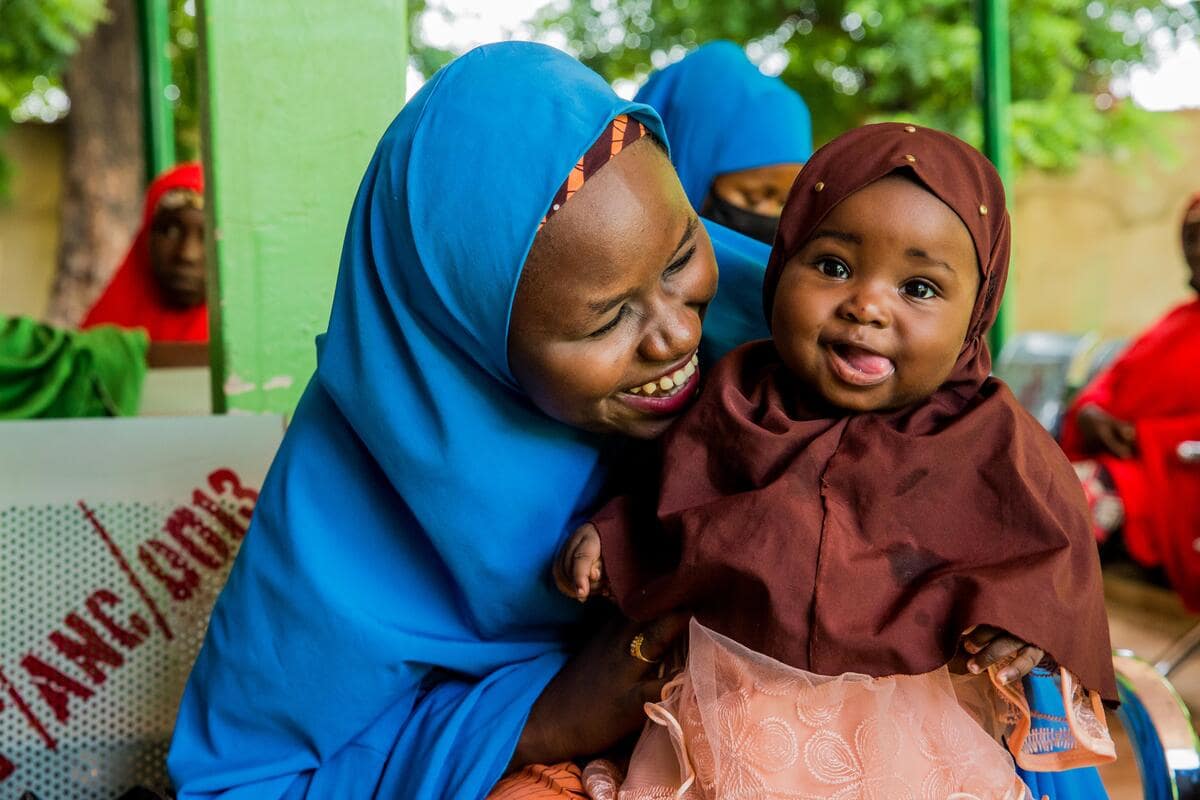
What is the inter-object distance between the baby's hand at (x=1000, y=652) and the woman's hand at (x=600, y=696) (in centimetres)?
34

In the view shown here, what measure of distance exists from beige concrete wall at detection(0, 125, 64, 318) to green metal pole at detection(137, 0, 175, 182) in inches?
173

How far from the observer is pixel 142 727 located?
219cm

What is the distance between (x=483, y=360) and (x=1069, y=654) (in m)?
0.76

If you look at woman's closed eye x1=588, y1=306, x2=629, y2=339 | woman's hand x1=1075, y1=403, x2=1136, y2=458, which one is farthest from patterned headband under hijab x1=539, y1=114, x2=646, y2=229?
woman's hand x1=1075, y1=403, x2=1136, y2=458

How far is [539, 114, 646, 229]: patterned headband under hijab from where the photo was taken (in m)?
1.41

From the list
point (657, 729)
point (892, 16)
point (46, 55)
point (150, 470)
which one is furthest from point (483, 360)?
point (46, 55)

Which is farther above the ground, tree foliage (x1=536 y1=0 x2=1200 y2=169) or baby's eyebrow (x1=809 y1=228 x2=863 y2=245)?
baby's eyebrow (x1=809 y1=228 x2=863 y2=245)

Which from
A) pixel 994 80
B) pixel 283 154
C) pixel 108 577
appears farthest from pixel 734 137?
pixel 994 80

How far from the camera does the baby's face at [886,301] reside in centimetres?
137

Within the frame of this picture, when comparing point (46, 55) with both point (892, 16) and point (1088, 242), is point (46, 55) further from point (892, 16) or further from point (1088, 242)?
point (1088, 242)

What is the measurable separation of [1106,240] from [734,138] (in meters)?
8.31

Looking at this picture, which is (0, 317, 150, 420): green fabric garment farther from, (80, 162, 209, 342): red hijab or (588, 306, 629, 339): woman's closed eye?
(588, 306, 629, 339): woman's closed eye

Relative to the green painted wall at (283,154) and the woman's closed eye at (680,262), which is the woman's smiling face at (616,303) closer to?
the woman's closed eye at (680,262)

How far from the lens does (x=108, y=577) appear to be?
221cm
